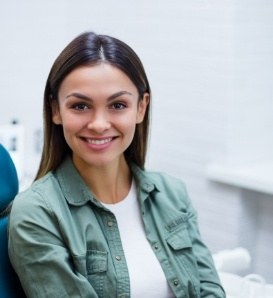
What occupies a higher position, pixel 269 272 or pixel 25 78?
pixel 25 78

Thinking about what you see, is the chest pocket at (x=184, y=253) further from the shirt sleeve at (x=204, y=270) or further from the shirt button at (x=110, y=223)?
the shirt button at (x=110, y=223)

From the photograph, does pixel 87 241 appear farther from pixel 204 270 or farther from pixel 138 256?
pixel 204 270

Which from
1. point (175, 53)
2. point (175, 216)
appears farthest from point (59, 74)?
point (175, 53)

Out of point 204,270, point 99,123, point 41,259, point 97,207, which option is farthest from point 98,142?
point 204,270

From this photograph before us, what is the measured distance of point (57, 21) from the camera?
2494 mm

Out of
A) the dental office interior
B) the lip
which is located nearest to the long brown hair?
the lip

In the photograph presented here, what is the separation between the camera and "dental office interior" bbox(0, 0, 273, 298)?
2148 millimetres

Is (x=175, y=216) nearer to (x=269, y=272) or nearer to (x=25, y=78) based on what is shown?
(x=269, y=272)

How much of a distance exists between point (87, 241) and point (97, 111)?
265 millimetres

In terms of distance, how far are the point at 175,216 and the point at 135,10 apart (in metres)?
1.31

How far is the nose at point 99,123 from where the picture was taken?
1134mm

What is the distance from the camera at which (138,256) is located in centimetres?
121

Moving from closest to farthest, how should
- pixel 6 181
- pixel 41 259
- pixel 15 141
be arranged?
pixel 41 259 → pixel 6 181 → pixel 15 141

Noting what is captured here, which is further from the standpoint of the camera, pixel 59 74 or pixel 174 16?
pixel 174 16
